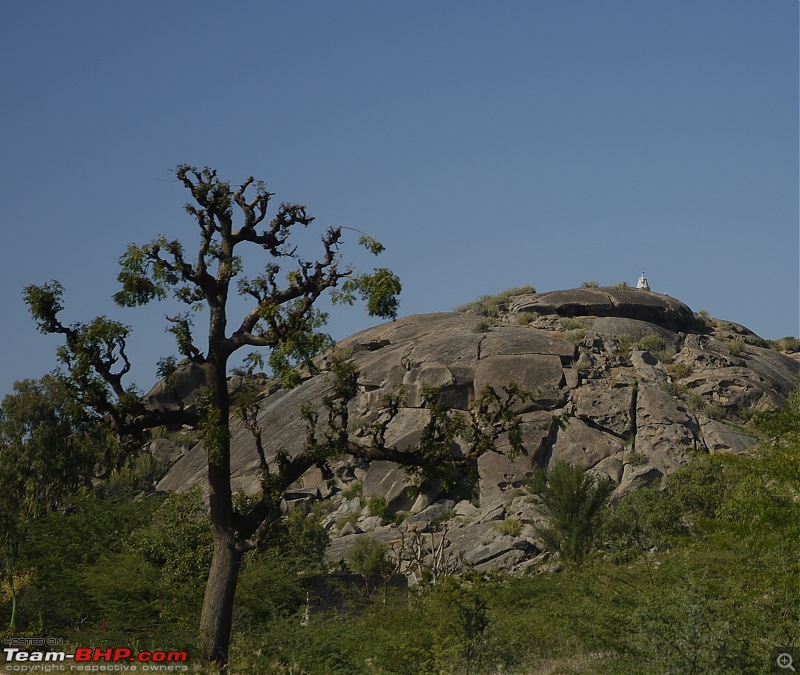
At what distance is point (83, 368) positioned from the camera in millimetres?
15539

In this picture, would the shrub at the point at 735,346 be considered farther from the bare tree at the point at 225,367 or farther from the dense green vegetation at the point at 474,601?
the bare tree at the point at 225,367

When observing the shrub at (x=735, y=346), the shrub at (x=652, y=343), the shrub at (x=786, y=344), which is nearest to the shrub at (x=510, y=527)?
the shrub at (x=652, y=343)

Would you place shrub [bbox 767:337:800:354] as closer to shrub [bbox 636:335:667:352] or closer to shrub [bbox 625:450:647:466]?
shrub [bbox 636:335:667:352]

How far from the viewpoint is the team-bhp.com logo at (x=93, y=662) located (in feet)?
47.2

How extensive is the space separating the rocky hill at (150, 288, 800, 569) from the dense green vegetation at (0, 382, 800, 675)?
18757mm

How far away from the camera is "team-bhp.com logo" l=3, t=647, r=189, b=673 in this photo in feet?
47.2

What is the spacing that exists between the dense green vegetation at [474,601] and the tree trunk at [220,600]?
1.36ft

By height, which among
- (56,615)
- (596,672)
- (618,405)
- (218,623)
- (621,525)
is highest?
(618,405)

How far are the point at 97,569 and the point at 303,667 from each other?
11801mm

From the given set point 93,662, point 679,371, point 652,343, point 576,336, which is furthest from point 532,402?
point 93,662

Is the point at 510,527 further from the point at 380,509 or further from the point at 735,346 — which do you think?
the point at 735,346

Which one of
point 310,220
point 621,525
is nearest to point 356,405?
point 621,525

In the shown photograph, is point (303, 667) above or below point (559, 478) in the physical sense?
below

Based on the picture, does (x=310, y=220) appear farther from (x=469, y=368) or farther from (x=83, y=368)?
(x=469, y=368)
